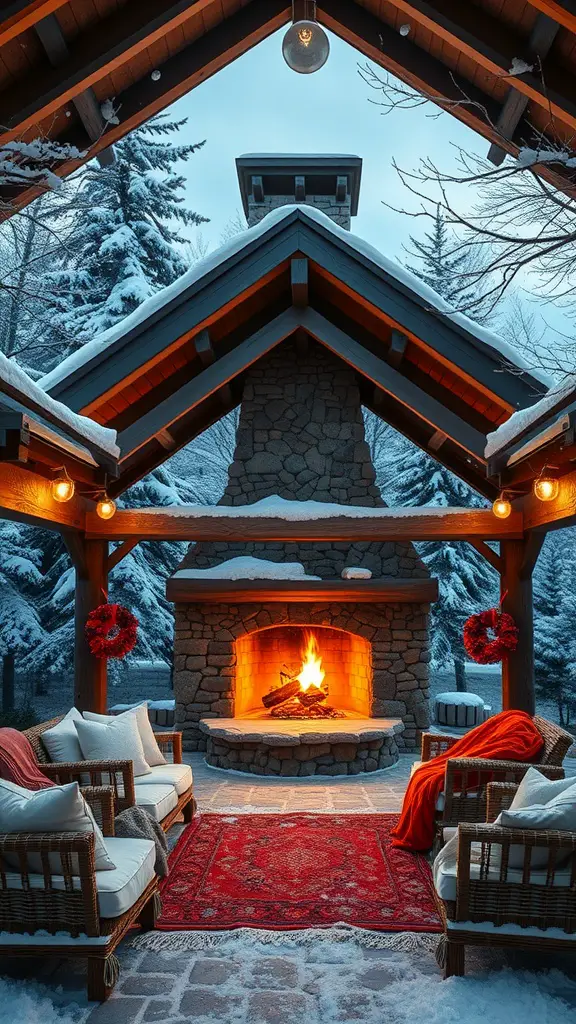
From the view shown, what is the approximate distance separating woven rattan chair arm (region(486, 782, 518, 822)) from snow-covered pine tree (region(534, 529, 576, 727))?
8570 millimetres

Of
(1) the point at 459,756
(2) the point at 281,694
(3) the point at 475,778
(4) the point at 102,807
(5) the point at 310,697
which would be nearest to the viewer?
(4) the point at 102,807

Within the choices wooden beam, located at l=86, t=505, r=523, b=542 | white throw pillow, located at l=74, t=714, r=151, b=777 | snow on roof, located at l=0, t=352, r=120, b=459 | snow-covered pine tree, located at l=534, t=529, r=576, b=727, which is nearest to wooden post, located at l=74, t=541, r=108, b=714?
wooden beam, located at l=86, t=505, r=523, b=542

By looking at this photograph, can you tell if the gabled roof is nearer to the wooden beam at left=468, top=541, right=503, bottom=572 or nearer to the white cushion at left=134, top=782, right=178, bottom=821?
the wooden beam at left=468, top=541, right=503, bottom=572

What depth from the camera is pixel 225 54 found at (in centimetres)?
420

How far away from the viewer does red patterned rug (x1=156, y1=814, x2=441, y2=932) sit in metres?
4.47

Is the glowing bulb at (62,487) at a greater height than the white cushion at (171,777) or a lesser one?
greater

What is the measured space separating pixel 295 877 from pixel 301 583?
435 centimetres

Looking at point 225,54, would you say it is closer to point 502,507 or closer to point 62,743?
point 62,743

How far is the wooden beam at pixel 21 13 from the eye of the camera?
289cm

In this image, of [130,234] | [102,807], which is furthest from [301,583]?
[130,234]

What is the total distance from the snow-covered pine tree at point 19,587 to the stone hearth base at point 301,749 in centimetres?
477

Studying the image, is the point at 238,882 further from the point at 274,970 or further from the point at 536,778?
the point at 536,778

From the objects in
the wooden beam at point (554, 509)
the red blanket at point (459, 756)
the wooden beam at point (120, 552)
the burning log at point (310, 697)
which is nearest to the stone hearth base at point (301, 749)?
the burning log at point (310, 697)

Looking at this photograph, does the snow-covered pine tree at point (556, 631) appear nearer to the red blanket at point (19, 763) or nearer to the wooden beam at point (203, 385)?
the wooden beam at point (203, 385)
